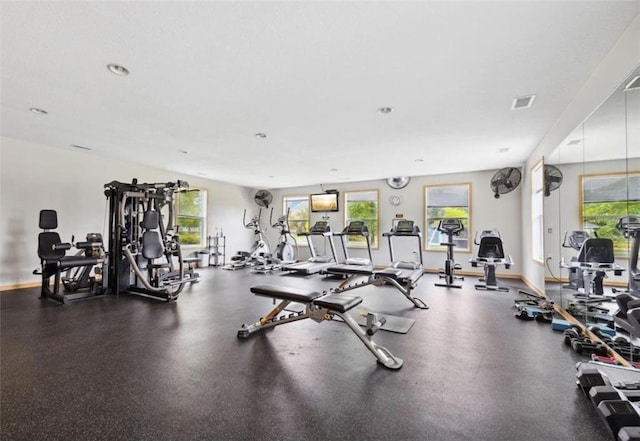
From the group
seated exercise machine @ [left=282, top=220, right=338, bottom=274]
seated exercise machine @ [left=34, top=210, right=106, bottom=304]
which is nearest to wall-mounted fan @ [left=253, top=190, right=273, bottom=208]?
seated exercise machine @ [left=282, top=220, right=338, bottom=274]

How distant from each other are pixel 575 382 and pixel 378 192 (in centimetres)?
655

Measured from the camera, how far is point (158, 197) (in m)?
5.00

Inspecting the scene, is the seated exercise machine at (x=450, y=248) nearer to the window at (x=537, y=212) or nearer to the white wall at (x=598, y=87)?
the window at (x=537, y=212)

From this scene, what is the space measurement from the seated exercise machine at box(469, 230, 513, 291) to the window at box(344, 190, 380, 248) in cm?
308

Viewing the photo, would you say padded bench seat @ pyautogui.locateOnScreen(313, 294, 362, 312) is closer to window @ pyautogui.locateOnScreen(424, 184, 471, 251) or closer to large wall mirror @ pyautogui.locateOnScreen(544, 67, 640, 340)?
large wall mirror @ pyautogui.locateOnScreen(544, 67, 640, 340)

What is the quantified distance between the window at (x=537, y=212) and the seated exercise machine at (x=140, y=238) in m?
5.78

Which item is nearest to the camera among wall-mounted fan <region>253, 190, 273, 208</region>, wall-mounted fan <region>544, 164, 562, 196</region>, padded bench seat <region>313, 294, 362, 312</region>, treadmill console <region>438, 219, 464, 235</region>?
padded bench seat <region>313, 294, 362, 312</region>

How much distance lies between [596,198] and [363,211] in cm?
587

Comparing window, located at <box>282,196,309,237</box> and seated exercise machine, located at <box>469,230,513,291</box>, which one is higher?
window, located at <box>282,196,309,237</box>

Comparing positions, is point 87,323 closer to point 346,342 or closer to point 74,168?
point 346,342

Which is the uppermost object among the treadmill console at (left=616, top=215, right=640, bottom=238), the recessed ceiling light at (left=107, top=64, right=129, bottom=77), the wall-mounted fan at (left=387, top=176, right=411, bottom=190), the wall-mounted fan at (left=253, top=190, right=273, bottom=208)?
the recessed ceiling light at (left=107, top=64, right=129, bottom=77)

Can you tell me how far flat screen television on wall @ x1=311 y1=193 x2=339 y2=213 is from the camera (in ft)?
29.0

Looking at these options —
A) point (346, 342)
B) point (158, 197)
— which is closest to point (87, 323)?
point (158, 197)

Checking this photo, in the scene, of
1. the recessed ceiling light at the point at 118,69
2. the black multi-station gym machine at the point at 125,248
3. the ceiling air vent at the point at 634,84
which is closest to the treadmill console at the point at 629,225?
the ceiling air vent at the point at 634,84
